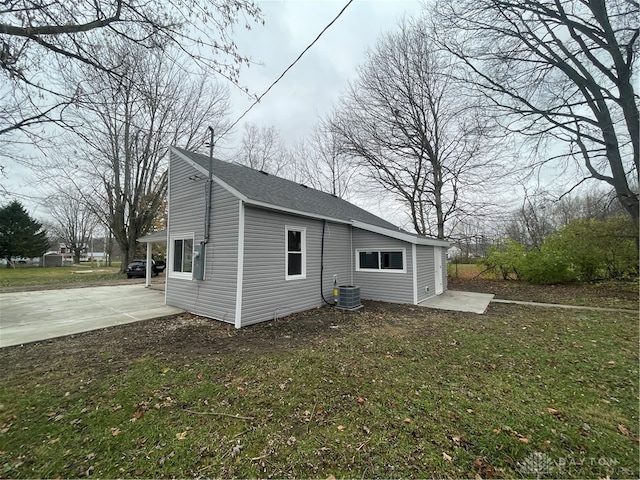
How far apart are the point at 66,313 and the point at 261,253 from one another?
19.7ft

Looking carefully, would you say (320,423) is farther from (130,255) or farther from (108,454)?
(130,255)

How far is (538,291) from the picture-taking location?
38.0 feet

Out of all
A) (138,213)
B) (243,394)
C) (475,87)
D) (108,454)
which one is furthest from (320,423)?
(138,213)

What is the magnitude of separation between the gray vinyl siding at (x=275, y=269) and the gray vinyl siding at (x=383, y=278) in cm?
146

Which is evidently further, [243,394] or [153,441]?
[243,394]

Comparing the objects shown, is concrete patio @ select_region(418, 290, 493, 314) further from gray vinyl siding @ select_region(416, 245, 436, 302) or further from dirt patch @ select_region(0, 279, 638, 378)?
dirt patch @ select_region(0, 279, 638, 378)

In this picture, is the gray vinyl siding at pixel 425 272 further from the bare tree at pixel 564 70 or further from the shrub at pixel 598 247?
the shrub at pixel 598 247

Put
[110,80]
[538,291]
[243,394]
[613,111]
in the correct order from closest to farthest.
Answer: [243,394] → [110,80] → [613,111] → [538,291]

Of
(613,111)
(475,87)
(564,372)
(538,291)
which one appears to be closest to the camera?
(564,372)

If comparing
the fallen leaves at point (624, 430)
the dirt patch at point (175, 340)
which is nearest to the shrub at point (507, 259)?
the dirt patch at point (175, 340)

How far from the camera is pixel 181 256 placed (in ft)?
26.1

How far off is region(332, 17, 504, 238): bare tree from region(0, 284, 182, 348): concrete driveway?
15.5m

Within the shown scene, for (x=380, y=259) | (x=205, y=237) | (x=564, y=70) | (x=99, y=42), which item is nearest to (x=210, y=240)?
(x=205, y=237)

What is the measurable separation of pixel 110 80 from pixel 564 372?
847cm
